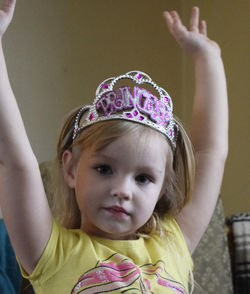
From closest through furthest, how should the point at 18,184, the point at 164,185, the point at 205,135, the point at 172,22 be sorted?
the point at 18,184
the point at 164,185
the point at 205,135
the point at 172,22

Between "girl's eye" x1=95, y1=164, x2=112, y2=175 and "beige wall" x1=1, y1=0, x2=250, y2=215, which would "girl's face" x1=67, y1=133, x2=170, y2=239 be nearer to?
"girl's eye" x1=95, y1=164, x2=112, y2=175

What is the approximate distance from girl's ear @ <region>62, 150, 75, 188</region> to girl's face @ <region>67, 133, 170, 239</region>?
0.13 ft

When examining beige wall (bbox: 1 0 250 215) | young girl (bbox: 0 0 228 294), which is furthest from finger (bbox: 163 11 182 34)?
beige wall (bbox: 1 0 250 215)

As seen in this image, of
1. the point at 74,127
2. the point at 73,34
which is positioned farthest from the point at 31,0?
the point at 74,127

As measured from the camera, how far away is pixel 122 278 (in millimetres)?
893

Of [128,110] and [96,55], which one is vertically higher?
[96,55]

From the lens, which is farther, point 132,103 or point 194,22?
point 194,22

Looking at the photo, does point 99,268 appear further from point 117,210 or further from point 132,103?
point 132,103

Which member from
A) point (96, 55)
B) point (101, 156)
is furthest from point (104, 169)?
point (96, 55)

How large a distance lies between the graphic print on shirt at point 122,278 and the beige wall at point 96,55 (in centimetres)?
109

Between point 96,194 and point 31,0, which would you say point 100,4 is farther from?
point 96,194

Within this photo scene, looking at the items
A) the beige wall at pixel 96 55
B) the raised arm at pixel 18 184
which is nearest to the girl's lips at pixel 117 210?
the raised arm at pixel 18 184

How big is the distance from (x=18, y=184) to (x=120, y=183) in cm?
19

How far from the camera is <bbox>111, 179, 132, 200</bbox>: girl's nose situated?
0.87 metres
